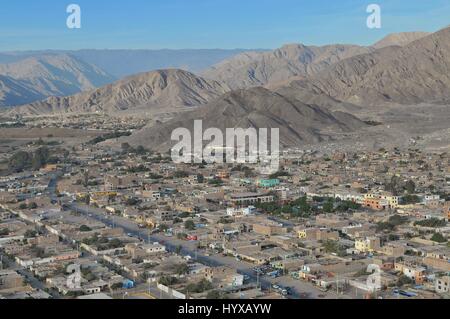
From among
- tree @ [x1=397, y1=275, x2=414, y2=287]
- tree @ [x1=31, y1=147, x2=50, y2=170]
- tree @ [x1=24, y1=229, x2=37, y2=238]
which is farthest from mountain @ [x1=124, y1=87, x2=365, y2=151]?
tree @ [x1=397, y1=275, x2=414, y2=287]

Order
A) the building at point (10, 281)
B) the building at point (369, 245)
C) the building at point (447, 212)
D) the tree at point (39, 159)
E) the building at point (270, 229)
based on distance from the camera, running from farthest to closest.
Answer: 1. the tree at point (39, 159)
2. the building at point (447, 212)
3. the building at point (270, 229)
4. the building at point (369, 245)
5. the building at point (10, 281)

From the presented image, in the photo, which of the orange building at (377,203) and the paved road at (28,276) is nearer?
the paved road at (28,276)

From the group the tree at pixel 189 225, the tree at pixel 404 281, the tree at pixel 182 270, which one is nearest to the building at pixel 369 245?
the tree at pixel 404 281

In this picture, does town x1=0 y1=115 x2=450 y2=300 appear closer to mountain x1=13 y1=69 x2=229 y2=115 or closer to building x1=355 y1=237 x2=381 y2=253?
building x1=355 y1=237 x2=381 y2=253

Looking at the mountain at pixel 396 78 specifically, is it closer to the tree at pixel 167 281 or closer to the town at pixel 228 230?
the town at pixel 228 230

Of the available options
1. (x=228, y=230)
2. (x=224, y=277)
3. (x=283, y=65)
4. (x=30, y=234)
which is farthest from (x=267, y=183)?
(x=283, y=65)

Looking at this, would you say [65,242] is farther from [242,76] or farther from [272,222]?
[242,76]

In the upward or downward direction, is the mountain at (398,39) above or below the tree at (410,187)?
above

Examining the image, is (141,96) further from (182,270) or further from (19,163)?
(182,270)

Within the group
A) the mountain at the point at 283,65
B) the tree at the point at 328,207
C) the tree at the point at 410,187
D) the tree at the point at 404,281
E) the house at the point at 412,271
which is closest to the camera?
the tree at the point at 404,281

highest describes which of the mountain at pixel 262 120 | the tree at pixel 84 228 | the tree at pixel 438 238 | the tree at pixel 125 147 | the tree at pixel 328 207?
the mountain at pixel 262 120
